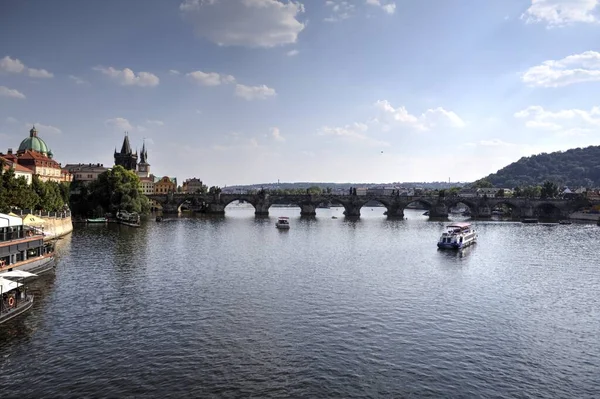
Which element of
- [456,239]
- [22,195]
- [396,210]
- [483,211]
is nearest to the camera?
[22,195]

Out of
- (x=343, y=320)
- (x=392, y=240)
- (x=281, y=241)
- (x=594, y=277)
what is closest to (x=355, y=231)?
(x=392, y=240)

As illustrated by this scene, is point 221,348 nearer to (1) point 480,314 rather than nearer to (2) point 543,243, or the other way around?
(1) point 480,314

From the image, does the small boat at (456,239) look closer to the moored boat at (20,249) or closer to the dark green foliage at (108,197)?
the moored boat at (20,249)

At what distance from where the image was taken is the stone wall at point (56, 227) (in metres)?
84.4

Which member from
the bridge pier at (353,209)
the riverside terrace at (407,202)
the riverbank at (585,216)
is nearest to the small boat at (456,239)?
the riverside terrace at (407,202)

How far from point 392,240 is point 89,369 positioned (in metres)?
81.1

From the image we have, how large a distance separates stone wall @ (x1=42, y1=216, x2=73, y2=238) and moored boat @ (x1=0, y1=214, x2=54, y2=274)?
2615 centimetres

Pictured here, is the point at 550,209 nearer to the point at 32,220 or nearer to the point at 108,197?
the point at 108,197

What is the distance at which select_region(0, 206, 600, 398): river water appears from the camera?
27.3m

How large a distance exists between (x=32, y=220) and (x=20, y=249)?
27448 millimetres

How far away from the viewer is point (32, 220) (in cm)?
7631

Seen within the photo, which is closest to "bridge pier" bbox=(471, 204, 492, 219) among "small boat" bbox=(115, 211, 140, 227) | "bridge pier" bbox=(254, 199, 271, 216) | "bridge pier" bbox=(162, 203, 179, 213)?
"bridge pier" bbox=(254, 199, 271, 216)

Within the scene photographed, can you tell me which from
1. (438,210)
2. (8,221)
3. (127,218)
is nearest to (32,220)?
(8,221)

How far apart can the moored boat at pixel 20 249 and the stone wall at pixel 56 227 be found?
26149 mm
